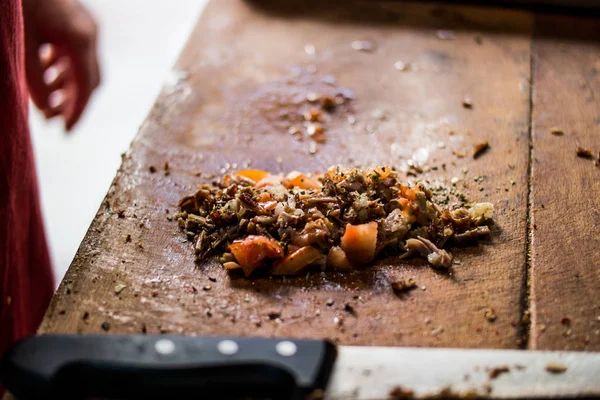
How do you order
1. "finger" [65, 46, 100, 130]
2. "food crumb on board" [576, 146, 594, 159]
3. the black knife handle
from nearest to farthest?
the black knife handle → "food crumb on board" [576, 146, 594, 159] → "finger" [65, 46, 100, 130]

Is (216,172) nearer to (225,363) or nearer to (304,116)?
(304,116)

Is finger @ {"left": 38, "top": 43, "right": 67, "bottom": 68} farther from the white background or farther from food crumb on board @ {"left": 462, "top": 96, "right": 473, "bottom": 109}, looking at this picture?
food crumb on board @ {"left": 462, "top": 96, "right": 473, "bottom": 109}

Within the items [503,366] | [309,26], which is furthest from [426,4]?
[503,366]

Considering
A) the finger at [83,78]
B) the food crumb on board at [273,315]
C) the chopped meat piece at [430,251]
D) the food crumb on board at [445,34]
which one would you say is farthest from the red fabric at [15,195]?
the food crumb on board at [445,34]

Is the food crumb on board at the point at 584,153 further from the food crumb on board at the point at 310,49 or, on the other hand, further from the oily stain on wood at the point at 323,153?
the food crumb on board at the point at 310,49

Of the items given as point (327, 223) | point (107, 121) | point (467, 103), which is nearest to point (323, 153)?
point (327, 223)

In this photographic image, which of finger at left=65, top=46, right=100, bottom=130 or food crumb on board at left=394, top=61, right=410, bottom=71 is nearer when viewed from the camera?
finger at left=65, top=46, right=100, bottom=130

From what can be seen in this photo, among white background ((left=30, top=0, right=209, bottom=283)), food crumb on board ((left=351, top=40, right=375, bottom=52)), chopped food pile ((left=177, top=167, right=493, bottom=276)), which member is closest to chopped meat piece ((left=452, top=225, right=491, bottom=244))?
chopped food pile ((left=177, top=167, right=493, bottom=276))
